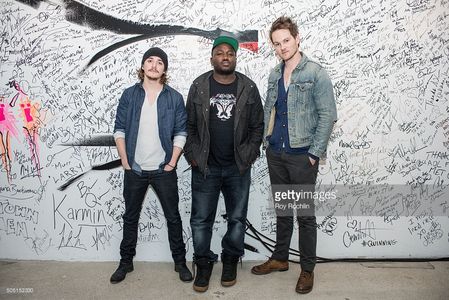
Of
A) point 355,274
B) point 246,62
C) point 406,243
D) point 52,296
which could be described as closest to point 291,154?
point 246,62

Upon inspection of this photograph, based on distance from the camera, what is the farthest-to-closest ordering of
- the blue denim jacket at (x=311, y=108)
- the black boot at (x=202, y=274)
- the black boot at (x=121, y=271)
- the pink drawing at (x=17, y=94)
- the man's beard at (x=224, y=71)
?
the pink drawing at (x=17, y=94), the black boot at (x=121, y=271), the black boot at (x=202, y=274), the man's beard at (x=224, y=71), the blue denim jacket at (x=311, y=108)

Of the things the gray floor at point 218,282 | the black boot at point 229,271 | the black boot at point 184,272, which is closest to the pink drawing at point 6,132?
the gray floor at point 218,282

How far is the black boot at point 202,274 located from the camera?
3.31 m

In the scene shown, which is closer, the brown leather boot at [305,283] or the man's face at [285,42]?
the man's face at [285,42]

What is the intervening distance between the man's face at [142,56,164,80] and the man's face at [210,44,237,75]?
1.57 ft

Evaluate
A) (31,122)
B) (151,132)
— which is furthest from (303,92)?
(31,122)

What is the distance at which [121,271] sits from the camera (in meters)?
3.53

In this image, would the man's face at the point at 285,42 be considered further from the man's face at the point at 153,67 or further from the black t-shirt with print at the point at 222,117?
the man's face at the point at 153,67

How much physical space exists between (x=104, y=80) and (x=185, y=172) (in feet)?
3.96

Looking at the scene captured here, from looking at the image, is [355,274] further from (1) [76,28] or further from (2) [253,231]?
(1) [76,28]

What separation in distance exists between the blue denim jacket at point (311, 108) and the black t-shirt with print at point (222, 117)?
0.49 meters

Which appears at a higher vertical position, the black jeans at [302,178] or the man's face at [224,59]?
the man's face at [224,59]

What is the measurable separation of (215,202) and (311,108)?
116 cm

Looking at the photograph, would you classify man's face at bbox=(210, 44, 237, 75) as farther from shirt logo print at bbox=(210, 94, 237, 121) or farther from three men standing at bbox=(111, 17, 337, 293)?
shirt logo print at bbox=(210, 94, 237, 121)
